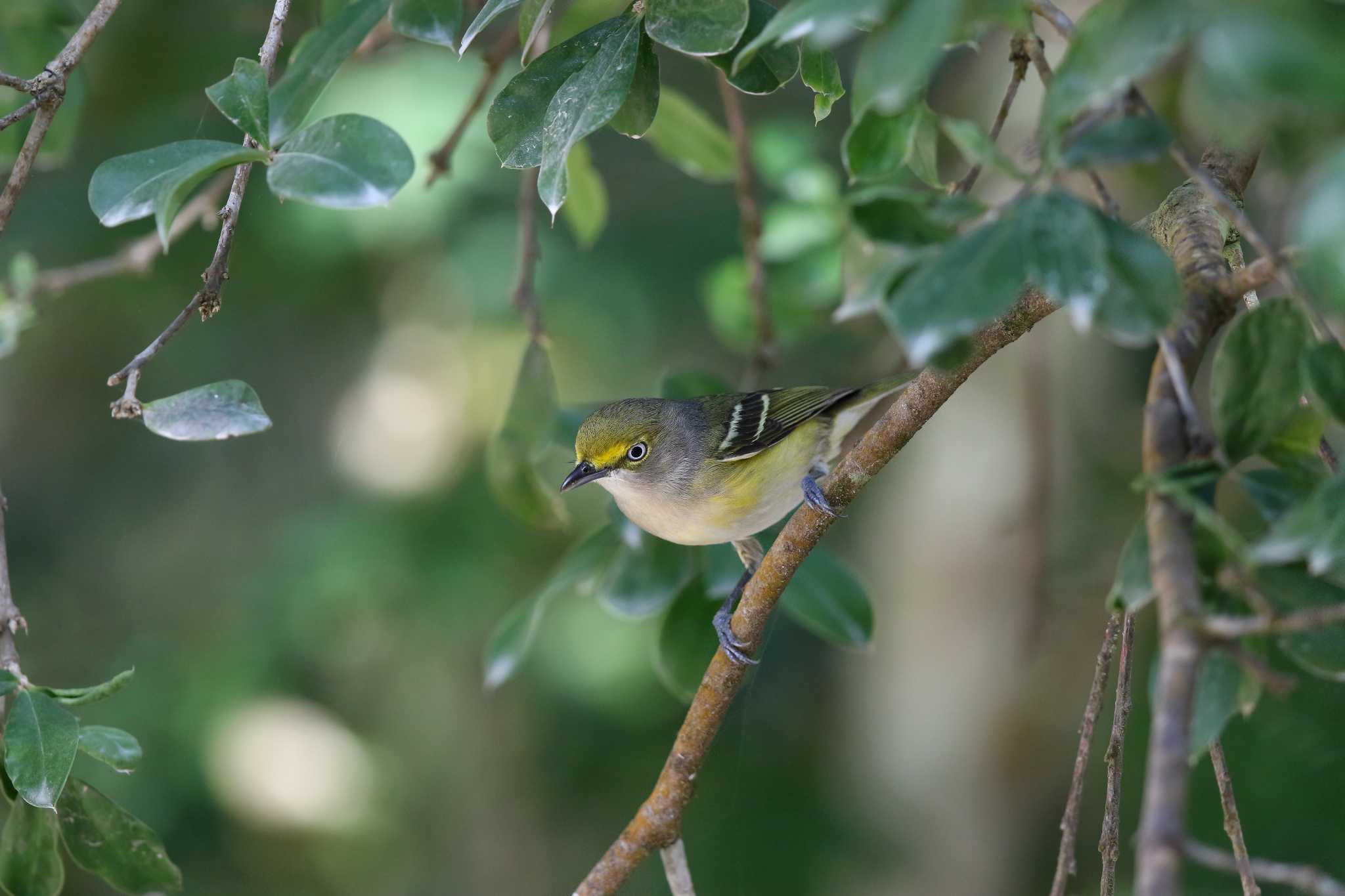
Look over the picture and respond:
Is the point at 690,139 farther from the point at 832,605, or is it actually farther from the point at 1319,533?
the point at 1319,533

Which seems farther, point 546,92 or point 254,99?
point 546,92

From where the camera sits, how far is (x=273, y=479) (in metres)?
6.46

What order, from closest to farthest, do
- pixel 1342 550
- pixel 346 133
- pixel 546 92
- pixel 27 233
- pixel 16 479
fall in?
pixel 1342 550 < pixel 346 133 < pixel 546 92 < pixel 27 233 < pixel 16 479

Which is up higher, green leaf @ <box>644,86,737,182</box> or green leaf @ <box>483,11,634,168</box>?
green leaf @ <box>483,11,634,168</box>

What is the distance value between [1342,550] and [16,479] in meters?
6.39

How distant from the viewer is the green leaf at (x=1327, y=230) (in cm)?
101

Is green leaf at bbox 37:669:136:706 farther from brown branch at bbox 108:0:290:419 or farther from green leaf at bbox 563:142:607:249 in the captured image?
green leaf at bbox 563:142:607:249

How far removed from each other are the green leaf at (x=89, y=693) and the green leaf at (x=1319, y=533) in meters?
1.46

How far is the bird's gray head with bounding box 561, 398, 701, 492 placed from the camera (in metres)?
3.44

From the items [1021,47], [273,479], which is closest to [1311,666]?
[1021,47]

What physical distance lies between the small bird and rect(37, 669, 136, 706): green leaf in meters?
1.53

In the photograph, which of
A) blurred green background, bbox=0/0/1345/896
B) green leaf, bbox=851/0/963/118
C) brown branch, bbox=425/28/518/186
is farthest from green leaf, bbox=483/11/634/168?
blurred green background, bbox=0/0/1345/896

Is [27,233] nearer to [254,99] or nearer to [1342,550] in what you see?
[254,99]

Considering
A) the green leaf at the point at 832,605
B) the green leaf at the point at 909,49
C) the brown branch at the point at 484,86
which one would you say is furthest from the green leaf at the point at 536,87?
the green leaf at the point at 832,605
